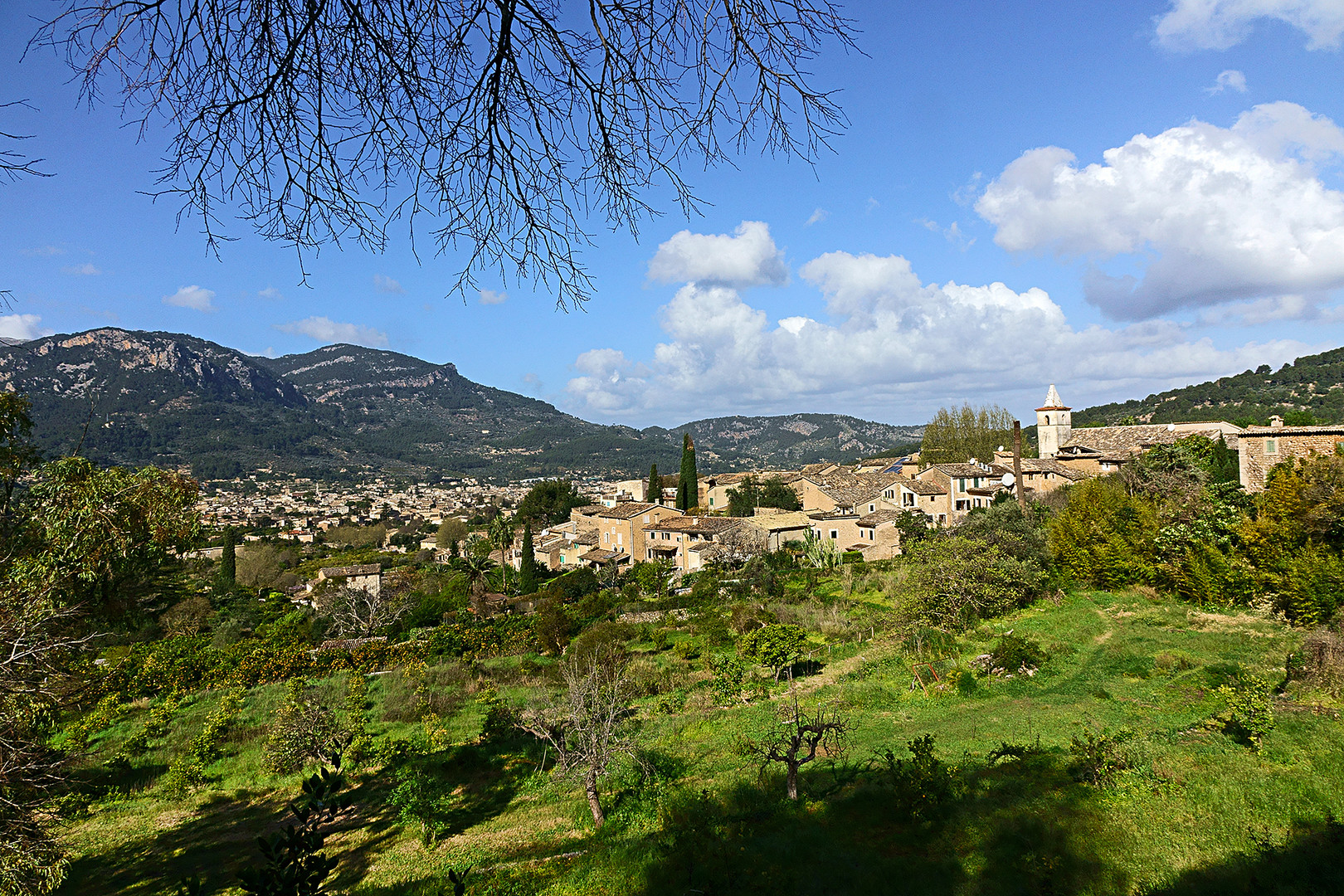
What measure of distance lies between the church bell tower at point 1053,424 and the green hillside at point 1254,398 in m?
13.0

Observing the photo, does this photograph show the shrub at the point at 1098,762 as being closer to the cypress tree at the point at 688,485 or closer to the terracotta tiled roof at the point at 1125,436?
the terracotta tiled roof at the point at 1125,436

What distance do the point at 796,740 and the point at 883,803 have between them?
4.26 feet

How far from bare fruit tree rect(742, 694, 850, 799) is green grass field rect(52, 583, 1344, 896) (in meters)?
0.33

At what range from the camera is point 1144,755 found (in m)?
7.89

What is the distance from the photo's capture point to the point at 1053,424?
46.3 metres

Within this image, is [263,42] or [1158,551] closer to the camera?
[263,42]

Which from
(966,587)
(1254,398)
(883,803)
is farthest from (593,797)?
(1254,398)

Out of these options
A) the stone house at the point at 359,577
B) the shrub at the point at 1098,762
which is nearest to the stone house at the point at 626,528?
the stone house at the point at 359,577

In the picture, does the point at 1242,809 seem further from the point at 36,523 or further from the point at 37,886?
the point at 36,523

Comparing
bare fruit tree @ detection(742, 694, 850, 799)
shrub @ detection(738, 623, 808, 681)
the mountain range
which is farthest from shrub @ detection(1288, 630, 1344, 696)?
the mountain range

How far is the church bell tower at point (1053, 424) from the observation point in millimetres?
46250

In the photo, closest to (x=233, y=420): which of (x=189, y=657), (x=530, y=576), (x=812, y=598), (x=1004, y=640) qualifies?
(x=530, y=576)

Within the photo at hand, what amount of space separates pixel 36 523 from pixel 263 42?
959cm

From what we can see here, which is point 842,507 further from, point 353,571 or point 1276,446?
point 353,571
